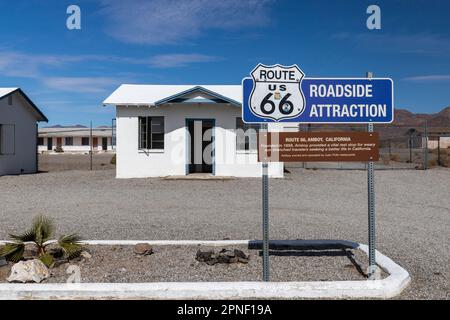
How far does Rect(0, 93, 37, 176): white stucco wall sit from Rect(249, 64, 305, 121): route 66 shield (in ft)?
62.8

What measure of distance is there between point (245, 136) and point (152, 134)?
12.7 ft

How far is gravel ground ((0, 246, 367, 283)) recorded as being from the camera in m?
5.07

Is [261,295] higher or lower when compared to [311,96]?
lower

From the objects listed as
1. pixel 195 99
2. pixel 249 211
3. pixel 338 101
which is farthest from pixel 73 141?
pixel 338 101

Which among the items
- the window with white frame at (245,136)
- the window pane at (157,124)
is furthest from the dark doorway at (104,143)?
the window with white frame at (245,136)

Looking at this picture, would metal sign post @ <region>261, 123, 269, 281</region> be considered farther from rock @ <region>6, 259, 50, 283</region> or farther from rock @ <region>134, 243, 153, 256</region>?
rock @ <region>6, 259, 50, 283</region>

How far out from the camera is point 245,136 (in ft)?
61.8

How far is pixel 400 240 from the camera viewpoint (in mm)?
7219

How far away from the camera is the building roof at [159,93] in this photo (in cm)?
1820

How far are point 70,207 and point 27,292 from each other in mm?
6672

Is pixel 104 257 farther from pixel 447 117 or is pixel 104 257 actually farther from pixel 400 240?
pixel 447 117

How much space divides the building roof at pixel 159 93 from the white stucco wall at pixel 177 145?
1.57 ft
